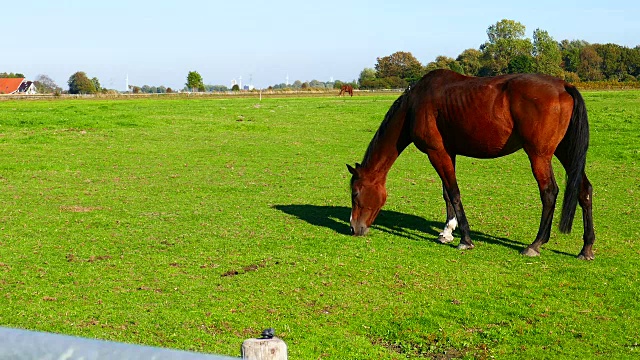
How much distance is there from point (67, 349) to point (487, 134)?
305 inches

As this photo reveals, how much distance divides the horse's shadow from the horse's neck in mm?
949

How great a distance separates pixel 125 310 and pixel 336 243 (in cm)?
358

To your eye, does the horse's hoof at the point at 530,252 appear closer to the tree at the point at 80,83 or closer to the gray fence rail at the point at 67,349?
the gray fence rail at the point at 67,349

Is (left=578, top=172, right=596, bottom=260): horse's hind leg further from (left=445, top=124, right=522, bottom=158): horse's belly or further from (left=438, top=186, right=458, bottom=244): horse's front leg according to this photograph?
(left=438, top=186, right=458, bottom=244): horse's front leg

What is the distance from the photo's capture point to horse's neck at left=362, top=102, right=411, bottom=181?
33.7 feet

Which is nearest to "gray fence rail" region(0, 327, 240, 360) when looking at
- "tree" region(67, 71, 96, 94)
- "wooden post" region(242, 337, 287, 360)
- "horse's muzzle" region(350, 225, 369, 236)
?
"wooden post" region(242, 337, 287, 360)

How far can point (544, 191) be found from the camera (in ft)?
30.1

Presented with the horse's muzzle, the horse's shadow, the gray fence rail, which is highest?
the gray fence rail

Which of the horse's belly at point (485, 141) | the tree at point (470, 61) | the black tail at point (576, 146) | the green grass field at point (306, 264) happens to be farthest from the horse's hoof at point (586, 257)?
the tree at point (470, 61)

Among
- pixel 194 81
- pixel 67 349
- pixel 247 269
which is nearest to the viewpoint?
pixel 67 349

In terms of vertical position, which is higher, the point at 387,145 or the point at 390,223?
the point at 387,145

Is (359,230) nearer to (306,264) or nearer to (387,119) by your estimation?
(387,119)

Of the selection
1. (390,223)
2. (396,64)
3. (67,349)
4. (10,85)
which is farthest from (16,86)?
(67,349)

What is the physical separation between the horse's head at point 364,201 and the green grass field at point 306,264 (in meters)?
0.35
